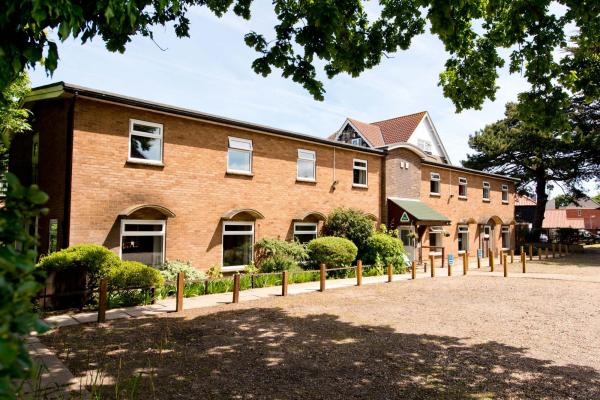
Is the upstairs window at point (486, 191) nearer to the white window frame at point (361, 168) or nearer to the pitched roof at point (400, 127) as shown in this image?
the pitched roof at point (400, 127)

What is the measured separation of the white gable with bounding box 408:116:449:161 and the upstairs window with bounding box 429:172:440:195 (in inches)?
260

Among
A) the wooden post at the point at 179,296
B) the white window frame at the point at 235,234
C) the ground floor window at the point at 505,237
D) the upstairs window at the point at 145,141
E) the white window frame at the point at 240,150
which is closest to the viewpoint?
the wooden post at the point at 179,296

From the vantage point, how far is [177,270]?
12898 mm

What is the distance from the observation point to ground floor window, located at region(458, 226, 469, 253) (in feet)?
90.5

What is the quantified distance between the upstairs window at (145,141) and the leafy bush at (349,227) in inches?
339

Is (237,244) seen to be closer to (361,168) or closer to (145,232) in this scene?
(145,232)

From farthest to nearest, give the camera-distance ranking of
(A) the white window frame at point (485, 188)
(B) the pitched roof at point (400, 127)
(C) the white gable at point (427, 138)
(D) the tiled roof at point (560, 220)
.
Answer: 1. (D) the tiled roof at point (560, 220)
2. (C) the white gable at point (427, 138)
3. (B) the pitched roof at point (400, 127)
4. (A) the white window frame at point (485, 188)

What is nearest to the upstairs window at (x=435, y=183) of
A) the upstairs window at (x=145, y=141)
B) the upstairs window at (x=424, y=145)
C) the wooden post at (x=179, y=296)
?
the upstairs window at (x=424, y=145)

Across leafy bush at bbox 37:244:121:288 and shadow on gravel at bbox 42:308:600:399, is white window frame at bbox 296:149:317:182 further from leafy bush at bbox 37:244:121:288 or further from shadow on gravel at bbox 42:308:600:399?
shadow on gravel at bbox 42:308:600:399

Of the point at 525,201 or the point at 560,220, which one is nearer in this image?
the point at 525,201

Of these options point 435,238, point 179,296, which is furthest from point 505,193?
point 179,296

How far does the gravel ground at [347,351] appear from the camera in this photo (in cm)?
545

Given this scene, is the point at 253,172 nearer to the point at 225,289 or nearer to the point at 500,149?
the point at 225,289

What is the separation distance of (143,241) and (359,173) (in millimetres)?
12037
